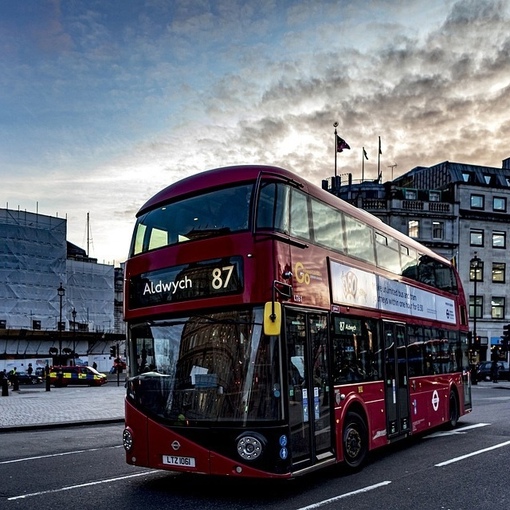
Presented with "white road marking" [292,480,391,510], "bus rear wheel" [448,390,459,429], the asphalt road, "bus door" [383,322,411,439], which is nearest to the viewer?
"white road marking" [292,480,391,510]

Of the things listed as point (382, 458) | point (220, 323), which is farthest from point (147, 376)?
point (382, 458)

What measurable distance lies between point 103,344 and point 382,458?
6449cm

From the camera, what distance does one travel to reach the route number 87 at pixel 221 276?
8633mm

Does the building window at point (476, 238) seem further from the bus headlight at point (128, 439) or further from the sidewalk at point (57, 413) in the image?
the bus headlight at point (128, 439)

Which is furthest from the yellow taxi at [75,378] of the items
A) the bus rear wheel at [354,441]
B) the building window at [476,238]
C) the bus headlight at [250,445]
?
the bus headlight at [250,445]

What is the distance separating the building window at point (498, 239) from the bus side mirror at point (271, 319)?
57576 mm

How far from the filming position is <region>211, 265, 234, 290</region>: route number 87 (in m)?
8.63

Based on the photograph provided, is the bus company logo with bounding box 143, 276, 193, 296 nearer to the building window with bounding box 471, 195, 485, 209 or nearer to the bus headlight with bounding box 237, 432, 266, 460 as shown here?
the bus headlight with bounding box 237, 432, 266, 460

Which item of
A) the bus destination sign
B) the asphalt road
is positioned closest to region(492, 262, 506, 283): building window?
the asphalt road

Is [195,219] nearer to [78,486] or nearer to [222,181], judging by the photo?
[222,181]

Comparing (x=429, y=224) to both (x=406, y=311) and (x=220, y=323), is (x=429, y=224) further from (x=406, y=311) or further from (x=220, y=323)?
(x=220, y=323)

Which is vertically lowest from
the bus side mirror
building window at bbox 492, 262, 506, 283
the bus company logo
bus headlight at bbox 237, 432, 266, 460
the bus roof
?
bus headlight at bbox 237, 432, 266, 460

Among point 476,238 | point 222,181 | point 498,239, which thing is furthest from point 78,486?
point 498,239

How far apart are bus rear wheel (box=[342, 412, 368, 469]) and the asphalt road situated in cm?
22
